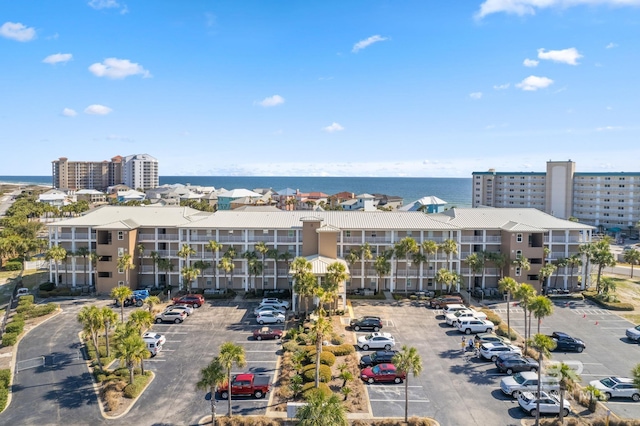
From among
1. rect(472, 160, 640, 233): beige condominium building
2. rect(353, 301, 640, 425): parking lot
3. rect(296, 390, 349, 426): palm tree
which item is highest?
rect(472, 160, 640, 233): beige condominium building

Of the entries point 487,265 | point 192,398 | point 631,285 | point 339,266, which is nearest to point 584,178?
point 631,285

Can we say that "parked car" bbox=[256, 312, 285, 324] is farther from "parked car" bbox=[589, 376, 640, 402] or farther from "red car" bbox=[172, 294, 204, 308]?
"parked car" bbox=[589, 376, 640, 402]

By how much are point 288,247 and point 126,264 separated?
2123cm

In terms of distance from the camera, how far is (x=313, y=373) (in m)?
34.9

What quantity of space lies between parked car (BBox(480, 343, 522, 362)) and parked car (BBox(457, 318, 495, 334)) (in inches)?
229

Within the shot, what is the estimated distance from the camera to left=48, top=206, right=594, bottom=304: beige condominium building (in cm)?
6103

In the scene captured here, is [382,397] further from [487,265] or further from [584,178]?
[584,178]

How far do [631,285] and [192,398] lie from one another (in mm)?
66021

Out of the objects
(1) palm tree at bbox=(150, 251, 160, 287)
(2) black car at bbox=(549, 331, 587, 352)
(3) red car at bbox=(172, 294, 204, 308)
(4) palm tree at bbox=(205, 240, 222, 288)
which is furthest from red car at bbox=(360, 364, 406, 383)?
(1) palm tree at bbox=(150, 251, 160, 287)

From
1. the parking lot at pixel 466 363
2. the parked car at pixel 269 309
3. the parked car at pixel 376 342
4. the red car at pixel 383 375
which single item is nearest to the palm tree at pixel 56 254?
the parked car at pixel 269 309

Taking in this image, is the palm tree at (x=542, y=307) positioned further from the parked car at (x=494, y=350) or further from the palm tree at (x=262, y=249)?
the palm tree at (x=262, y=249)

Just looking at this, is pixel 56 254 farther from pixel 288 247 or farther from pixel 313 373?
pixel 313 373

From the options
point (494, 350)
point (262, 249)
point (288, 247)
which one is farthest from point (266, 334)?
point (494, 350)

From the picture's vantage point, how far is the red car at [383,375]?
3506 centimetres
